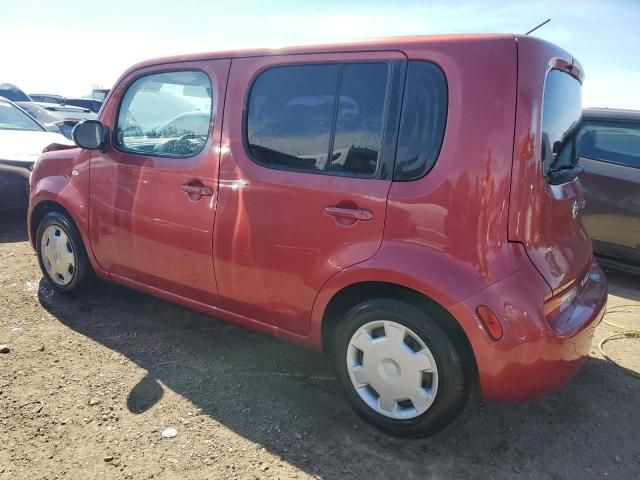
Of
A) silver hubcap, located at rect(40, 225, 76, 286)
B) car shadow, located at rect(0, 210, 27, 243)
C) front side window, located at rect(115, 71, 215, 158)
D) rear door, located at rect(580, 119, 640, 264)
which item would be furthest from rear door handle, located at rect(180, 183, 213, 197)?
rear door, located at rect(580, 119, 640, 264)

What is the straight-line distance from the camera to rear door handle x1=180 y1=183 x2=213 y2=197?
2902 mm

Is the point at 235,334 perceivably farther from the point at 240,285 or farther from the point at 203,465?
the point at 203,465

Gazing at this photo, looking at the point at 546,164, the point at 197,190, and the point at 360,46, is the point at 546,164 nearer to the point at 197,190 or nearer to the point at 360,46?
the point at 360,46

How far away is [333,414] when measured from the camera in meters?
2.70

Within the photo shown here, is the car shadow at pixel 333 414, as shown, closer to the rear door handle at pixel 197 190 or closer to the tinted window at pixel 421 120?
the rear door handle at pixel 197 190

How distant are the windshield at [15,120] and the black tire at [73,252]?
398cm

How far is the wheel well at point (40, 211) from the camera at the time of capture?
3.90 m

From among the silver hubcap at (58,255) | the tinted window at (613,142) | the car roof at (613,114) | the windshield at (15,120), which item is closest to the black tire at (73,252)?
the silver hubcap at (58,255)

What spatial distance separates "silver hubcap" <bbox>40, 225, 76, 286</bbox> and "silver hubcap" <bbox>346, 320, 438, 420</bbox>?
247cm

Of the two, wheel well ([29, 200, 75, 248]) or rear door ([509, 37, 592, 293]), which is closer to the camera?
rear door ([509, 37, 592, 293])

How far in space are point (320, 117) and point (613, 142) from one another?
384cm

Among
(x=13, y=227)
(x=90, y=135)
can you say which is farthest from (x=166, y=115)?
(x=13, y=227)

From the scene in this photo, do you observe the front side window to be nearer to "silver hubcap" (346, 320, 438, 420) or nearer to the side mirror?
the side mirror

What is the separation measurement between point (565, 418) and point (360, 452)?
115cm
